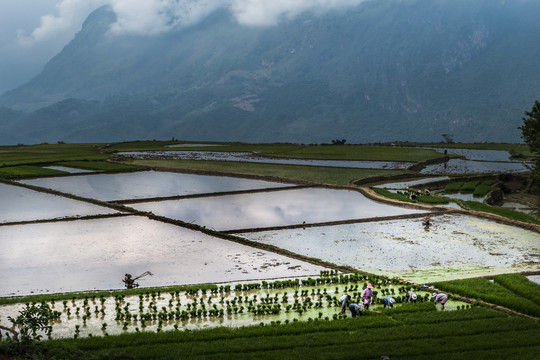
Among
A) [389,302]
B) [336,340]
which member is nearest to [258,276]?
[389,302]

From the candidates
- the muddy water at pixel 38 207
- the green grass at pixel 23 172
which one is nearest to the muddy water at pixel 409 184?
the muddy water at pixel 38 207

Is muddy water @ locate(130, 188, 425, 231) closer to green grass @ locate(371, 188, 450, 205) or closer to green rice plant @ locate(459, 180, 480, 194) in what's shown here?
green grass @ locate(371, 188, 450, 205)

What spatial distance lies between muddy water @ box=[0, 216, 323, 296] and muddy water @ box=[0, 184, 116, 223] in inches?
106

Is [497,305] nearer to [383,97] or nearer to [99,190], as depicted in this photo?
[99,190]

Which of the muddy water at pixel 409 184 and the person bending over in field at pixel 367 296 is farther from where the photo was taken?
the muddy water at pixel 409 184

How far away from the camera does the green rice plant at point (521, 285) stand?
15.4 metres

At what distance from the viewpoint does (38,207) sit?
29.8m

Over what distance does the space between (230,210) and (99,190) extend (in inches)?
445

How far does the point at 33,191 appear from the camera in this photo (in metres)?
35.9

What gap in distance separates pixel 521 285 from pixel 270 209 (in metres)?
15.2

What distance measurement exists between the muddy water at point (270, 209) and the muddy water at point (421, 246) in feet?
6.33

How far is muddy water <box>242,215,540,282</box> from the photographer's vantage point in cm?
1869

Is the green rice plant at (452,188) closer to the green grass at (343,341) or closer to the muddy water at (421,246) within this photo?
the muddy water at (421,246)

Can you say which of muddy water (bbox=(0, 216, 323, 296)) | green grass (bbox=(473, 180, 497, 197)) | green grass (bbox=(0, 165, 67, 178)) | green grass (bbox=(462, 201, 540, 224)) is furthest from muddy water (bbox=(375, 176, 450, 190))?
green grass (bbox=(0, 165, 67, 178))
